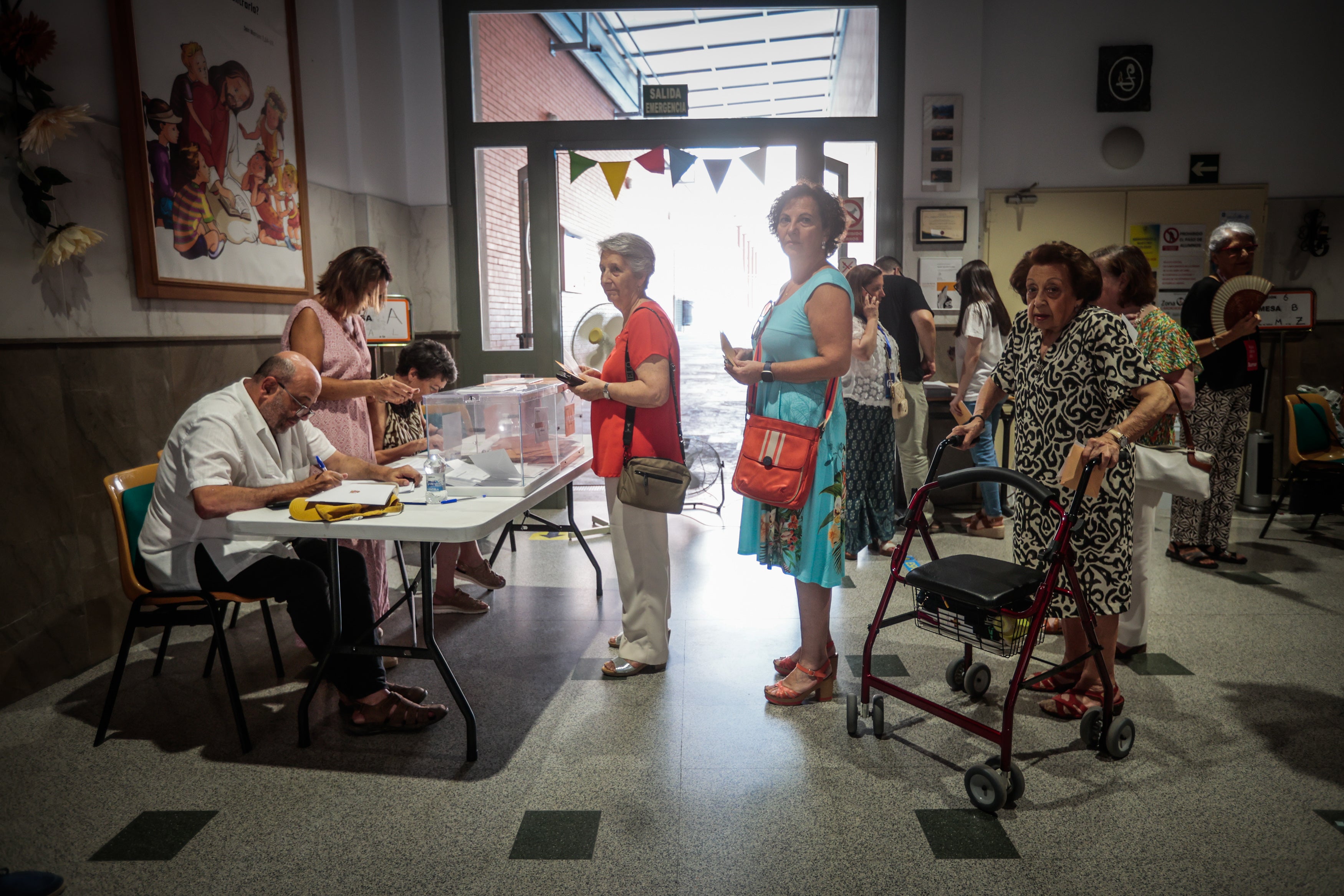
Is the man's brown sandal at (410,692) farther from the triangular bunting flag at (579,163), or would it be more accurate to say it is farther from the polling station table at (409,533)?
the triangular bunting flag at (579,163)

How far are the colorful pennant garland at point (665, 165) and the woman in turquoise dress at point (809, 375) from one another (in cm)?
326

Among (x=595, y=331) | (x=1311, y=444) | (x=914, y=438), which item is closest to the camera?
(x=595, y=331)

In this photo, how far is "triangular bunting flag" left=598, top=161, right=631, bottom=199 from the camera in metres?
5.66

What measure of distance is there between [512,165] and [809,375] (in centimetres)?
404

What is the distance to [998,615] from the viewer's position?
7.14 feet

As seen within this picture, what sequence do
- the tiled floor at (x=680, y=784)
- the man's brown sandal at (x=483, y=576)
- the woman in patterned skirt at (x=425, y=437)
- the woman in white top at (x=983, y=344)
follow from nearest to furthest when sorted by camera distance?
the tiled floor at (x=680, y=784)
the woman in patterned skirt at (x=425, y=437)
the man's brown sandal at (x=483, y=576)
the woman in white top at (x=983, y=344)

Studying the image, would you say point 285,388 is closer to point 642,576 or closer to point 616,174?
point 642,576

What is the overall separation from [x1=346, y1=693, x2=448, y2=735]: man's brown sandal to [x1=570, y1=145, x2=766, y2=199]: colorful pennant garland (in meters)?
4.03

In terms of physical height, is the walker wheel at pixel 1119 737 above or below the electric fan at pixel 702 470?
below

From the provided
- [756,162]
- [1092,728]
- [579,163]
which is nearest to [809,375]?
[1092,728]

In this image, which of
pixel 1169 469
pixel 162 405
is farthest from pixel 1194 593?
pixel 162 405

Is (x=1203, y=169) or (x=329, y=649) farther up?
(x=1203, y=169)

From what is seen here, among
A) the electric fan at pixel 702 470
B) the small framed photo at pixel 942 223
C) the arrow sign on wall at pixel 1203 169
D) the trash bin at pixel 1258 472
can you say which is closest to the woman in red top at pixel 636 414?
the electric fan at pixel 702 470

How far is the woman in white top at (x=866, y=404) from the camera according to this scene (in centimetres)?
414
